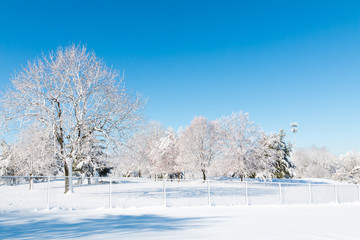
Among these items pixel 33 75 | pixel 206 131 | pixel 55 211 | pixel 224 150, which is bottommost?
pixel 55 211

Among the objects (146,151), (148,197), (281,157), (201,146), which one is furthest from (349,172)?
(148,197)

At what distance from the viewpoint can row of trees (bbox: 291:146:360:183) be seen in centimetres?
5384

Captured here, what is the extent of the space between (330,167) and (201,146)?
5570 cm

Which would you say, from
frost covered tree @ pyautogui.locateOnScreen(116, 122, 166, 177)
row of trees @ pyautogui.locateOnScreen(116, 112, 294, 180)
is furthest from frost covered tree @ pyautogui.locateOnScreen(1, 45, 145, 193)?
row of trees @ pyautogui.locateOnScreen(116, 112, 294, 180)

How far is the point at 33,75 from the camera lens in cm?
2019

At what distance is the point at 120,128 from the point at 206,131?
23776mm

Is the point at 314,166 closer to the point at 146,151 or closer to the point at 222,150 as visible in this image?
the point at 222,150

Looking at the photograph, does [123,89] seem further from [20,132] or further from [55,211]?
[55,211]

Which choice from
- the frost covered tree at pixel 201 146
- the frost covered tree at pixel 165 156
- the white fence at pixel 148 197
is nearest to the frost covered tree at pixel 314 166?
the frost covered tree at pixel 165 156

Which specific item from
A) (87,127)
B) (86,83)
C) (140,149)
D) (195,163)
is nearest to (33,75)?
(86,83)

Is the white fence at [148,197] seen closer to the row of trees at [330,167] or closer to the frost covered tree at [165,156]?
the frost covered tree at [165,156]

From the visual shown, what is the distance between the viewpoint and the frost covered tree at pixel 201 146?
136 feet

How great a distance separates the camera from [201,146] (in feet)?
138

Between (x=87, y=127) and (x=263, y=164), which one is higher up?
(x=87, y=127)
